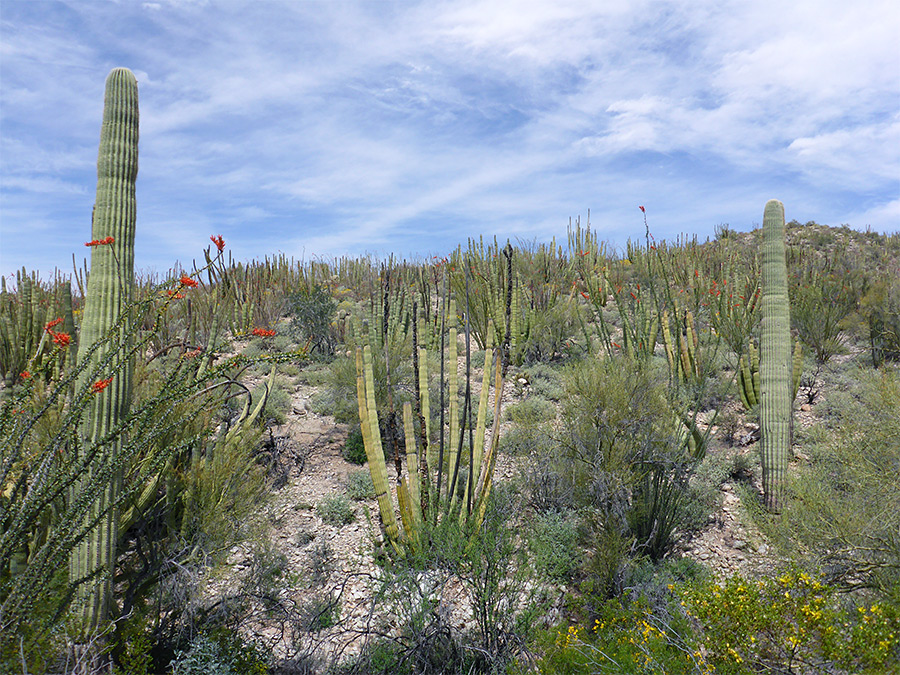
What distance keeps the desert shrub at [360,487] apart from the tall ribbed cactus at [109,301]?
8.74 feet

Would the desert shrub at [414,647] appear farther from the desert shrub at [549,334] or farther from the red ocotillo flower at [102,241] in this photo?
the desert shrub at [549,334]

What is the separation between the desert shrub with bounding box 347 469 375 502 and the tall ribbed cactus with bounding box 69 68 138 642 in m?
2.66

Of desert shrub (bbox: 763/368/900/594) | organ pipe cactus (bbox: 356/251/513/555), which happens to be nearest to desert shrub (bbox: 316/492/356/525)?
organ pipe cactus (bbox: 356/251/513/555)

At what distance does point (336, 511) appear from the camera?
5.58m

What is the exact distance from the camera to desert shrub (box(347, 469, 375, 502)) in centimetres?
595

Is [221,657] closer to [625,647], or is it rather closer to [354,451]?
[625,647]

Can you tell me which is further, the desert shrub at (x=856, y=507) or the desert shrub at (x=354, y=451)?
the desert shrub at (x=354, y=451)

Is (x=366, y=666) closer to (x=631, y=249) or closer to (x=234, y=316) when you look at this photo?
(x=234, y=316)

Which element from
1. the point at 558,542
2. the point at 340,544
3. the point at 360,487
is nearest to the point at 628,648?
the point at 558,542

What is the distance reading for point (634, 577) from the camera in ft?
14.7

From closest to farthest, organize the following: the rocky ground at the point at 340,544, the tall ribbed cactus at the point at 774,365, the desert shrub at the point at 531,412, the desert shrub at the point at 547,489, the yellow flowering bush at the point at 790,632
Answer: the yellow flowering bush at the point at 790,632
the rocky ground at the point at 340,544
the desert shrub at the point at 547,489
the tall ribbed cactus at the point at 774,365
the desert shrub at the point at 531,412

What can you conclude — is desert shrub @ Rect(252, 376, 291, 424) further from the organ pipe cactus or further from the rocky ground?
the organ pipe cactus

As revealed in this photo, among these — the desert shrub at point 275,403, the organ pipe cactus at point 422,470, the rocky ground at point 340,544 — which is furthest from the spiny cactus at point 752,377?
the desert shrub at point 275,403

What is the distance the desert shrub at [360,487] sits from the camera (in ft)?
19.5
